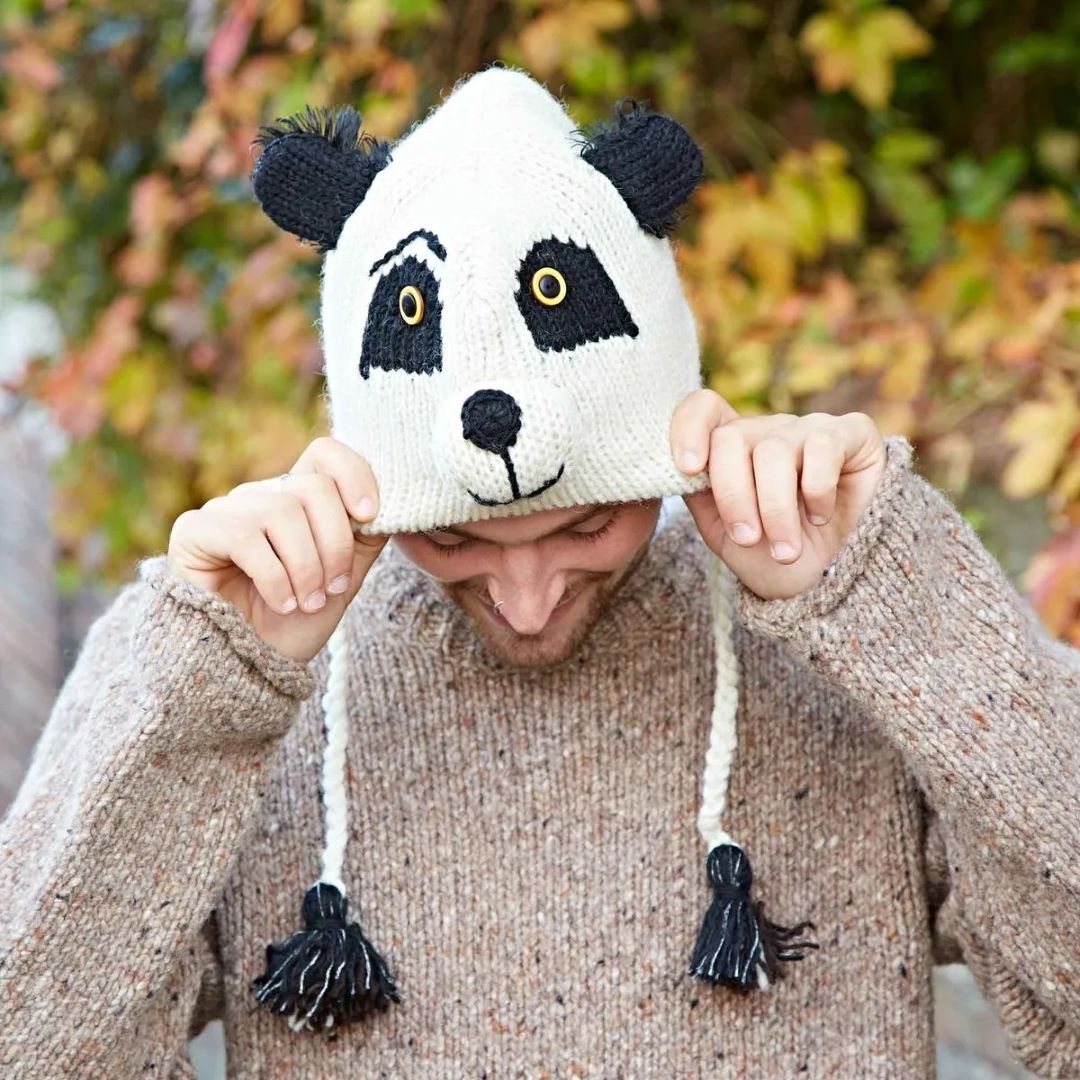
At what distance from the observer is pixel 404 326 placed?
55.8 inches

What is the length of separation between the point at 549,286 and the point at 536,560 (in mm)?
287

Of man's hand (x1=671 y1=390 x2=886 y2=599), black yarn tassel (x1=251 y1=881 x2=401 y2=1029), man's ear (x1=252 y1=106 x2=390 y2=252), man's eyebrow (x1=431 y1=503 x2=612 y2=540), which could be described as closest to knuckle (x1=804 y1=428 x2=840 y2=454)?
man's hand (x1=671 y1=390 x2=886 y2=599)

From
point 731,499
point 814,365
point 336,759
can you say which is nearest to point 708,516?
point 731,499

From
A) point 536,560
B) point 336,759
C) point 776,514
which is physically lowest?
point 336,759

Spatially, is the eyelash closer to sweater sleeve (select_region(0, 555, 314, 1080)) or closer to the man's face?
the man's face

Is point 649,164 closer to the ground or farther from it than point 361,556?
farther from it

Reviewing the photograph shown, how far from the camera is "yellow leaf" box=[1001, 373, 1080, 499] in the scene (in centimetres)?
228

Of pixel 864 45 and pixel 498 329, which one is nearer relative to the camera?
pixel 498 329

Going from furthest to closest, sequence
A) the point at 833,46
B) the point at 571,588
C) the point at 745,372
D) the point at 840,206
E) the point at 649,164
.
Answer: the point at 840,206 → the point at 833,46 → the point at 745,372 → the point at 571,588 → the point at 649,164

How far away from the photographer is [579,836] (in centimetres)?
165

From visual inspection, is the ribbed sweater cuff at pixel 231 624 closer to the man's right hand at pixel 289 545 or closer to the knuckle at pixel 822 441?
the man's right hand at pixel 289 545

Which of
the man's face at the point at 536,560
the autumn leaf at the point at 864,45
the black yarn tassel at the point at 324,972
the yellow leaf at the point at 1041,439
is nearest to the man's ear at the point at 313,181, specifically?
the man's face at the point at 536,560

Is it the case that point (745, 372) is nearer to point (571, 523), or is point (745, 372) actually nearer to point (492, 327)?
point (571, 523)

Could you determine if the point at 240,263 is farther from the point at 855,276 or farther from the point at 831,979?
the point at 831,979
